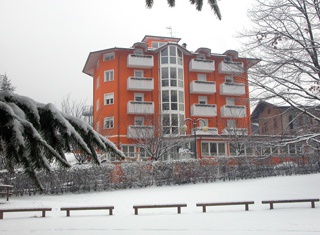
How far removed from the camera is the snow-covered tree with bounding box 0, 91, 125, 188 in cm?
202

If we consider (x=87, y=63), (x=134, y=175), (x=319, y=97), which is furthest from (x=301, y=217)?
(x=87, y=63)

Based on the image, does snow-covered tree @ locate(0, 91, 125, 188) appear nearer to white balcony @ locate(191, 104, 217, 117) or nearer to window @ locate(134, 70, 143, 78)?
white balcony @ locate(191, 104, 217, 117)

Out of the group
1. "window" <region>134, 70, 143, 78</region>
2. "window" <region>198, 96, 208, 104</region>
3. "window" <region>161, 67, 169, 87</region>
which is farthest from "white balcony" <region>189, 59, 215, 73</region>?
"window" <region>134, 70, 143, 78</region>

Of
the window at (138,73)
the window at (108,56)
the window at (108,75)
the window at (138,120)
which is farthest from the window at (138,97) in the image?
the window at (108,56)

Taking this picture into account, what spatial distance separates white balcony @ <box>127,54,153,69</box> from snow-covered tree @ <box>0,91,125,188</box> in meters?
37.8

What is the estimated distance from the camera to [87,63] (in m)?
44.6

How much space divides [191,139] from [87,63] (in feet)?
57.5

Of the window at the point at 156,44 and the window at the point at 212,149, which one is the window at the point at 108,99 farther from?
the window at the point at 212,149

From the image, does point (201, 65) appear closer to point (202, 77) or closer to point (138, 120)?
point (202, 77)

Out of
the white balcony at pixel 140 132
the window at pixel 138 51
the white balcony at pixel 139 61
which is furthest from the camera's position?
the window at pixel 138 51

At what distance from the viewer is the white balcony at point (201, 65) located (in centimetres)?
4146

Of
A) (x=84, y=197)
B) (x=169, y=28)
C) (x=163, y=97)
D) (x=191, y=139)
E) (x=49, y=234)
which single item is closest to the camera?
(x=49, y=234)

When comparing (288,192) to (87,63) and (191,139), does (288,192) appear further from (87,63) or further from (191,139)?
(87,63)

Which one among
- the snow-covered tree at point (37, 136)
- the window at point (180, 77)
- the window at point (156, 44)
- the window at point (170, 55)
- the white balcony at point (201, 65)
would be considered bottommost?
the snow-covered tree at point (37, 136)
